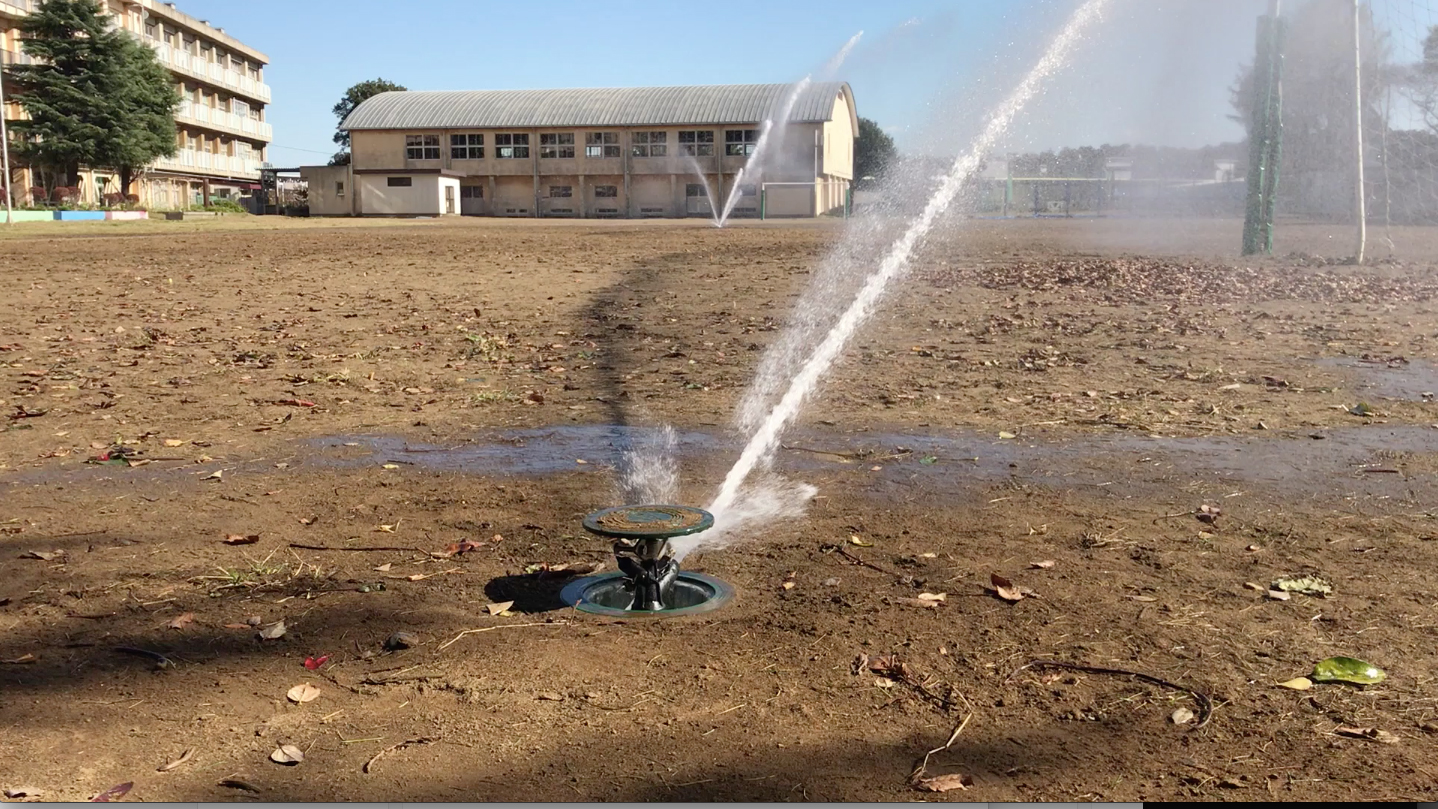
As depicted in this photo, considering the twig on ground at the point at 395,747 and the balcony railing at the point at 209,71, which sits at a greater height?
the balcony railing at the point at 209,71

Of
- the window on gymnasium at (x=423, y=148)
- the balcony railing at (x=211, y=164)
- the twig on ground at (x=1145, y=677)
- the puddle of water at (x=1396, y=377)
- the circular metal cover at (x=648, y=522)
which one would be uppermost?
the window on gymnasium at (x=423, y=148)

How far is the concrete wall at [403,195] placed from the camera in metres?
64.7

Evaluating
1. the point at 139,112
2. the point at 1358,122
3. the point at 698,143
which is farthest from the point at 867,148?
the point at 1358,122

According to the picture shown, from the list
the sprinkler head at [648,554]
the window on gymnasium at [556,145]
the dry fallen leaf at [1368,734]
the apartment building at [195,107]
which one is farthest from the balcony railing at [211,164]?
the dry fallen leaf at [1368,734]

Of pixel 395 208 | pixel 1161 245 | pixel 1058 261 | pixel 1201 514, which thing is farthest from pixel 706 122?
pixel 1201 514

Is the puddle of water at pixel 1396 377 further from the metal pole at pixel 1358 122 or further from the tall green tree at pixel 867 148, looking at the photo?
the tall green tree at pixel 867 148

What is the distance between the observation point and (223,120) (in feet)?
255

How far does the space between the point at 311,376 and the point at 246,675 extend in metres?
6.51

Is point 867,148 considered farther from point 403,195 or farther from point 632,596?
point 632,596

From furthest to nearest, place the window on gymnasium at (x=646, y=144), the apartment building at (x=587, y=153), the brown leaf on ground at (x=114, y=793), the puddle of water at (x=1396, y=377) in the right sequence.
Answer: the window on gymnasium at (x=646, y=144) → the apartment building at (x=587, y=153) → the puddle of water at (x=1396, y=377) → the brown leaf on ground at (x=114, y=793)

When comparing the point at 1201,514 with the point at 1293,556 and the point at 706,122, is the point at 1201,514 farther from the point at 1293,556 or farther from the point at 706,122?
the point at 706,122

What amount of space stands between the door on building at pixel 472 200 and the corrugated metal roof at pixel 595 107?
369 cm

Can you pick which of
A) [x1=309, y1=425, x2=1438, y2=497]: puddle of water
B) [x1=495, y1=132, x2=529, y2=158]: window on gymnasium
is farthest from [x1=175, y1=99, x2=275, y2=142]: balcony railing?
[x1=309, y1=425, x2=1438, y2=497]: puddle of water

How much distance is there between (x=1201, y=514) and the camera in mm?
5855
